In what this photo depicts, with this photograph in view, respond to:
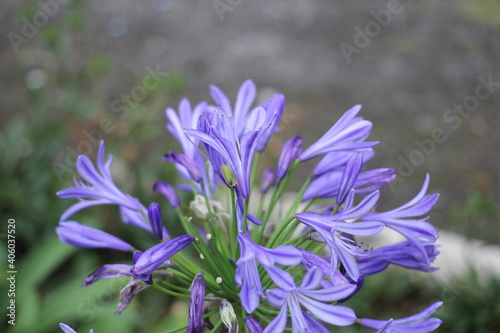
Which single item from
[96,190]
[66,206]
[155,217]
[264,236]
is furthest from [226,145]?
[66,206]

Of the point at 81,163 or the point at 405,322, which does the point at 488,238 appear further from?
the point at 81,163

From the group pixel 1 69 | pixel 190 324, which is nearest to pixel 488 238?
pixel 190 324

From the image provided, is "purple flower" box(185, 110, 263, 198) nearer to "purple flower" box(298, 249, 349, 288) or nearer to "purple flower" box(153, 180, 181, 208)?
"purple flower" box(298, 249, 349, 288)

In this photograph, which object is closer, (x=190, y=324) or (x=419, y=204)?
(x=190, y=324)

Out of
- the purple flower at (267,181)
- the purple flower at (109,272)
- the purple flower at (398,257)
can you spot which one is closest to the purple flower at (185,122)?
the purple flower at (267,181)

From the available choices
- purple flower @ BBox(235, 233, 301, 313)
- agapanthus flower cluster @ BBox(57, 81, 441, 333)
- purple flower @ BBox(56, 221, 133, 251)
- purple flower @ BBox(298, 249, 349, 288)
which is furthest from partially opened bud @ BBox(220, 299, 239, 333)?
purple flower @ BBox(56, 221, 133, 251)

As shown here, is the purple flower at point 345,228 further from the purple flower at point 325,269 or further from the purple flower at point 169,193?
the purple flower at point 169,193
